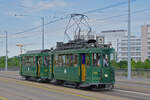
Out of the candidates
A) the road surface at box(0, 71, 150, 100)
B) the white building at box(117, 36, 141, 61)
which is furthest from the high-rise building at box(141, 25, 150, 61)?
the road surface at box(0, 71, 150, 100)

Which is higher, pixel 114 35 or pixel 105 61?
pixel 114 35

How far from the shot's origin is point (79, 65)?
17.7 metres

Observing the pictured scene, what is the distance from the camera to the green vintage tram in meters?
16.5

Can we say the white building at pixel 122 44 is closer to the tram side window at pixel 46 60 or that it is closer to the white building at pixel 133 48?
the white building at pixel 133 48

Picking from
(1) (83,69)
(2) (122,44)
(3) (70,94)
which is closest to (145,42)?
(2) (122,44)

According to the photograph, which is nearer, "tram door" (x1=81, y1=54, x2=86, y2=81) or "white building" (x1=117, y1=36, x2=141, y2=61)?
"tram door" (x1=81, y1=54, x2=86, y2=81)

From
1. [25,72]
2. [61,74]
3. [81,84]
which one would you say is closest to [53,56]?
[61,74]

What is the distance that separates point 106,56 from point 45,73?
7844 millimetres

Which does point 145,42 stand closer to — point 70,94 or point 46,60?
point 46,60

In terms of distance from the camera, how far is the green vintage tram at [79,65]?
1647cm

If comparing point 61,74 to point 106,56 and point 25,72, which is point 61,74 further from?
point 25,72

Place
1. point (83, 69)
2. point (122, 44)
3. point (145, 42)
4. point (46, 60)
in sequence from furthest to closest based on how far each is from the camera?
1. point (122, 44)
2. point (145, 42)
3. point (46, 60)
4. point (83, 69)

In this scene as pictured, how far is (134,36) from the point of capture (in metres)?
147

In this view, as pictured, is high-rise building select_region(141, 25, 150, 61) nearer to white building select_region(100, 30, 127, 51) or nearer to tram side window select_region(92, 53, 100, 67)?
white building select_region(100, 30, 127, 51)
